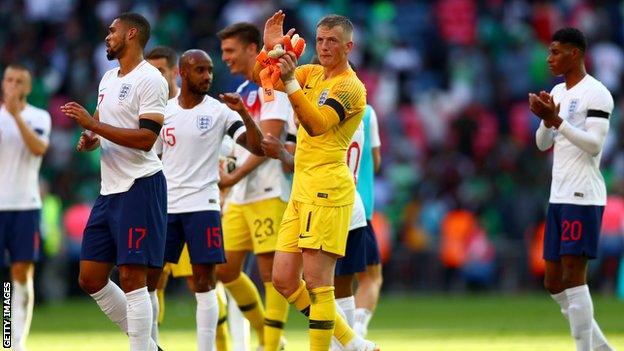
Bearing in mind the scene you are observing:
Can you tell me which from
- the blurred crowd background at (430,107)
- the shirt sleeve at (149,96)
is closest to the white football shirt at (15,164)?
the shirt sleeve at (149,96)

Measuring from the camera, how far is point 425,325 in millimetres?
18531

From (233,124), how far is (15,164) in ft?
11.0

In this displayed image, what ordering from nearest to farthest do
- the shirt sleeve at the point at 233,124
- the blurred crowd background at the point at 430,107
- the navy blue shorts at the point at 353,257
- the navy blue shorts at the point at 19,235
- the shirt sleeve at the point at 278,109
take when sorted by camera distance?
the shirt sleeve at the point at 233,124
the navy blue shorts at the point at 353,257
the shirt sleeve at the point at 278,109
the navy blue shorts at the point at 19,235
the blurred crowd background at the point at 430,107

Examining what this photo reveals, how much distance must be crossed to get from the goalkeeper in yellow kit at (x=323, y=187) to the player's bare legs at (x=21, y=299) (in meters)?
3.83

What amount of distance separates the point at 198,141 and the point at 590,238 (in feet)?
11.7

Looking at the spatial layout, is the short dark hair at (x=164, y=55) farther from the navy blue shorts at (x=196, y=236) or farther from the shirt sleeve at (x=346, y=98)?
the shirt sleeve at (x=346, y=98)

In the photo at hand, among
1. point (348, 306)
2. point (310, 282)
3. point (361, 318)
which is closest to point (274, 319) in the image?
point (348, 306)

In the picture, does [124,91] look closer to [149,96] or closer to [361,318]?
[149,96]

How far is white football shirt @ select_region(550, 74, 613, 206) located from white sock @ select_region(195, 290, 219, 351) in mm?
3213

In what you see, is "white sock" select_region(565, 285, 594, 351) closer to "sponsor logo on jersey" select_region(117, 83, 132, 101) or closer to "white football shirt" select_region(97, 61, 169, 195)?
"white football shirt" select_region(97, 61, 169, 195)

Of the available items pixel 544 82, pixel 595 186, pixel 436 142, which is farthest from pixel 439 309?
pixel 595 186

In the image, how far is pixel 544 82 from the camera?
28.1 meters

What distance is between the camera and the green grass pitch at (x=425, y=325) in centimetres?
1534
